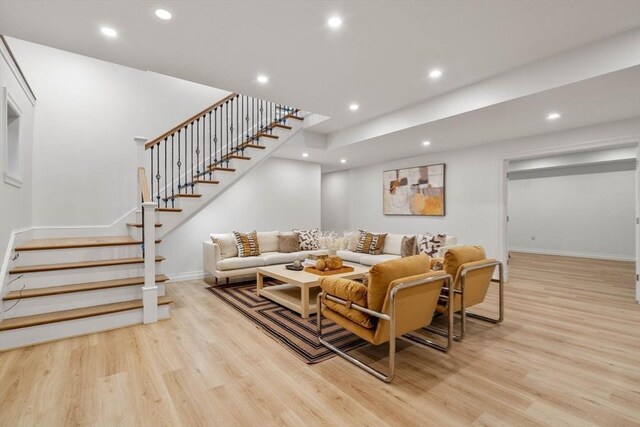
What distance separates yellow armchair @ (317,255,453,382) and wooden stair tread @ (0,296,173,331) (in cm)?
225

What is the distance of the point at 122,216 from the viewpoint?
16.4 ft

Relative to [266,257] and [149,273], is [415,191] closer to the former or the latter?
[266,257]

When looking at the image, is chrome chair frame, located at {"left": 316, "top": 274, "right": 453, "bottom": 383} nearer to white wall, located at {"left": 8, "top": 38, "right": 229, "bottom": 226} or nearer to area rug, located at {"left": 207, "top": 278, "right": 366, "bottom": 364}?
area rug, located at {"left": 207, "top": 278, "right": 366, "bottom": 364}

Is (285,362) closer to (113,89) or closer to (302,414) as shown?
(302,414)

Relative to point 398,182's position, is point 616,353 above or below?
below

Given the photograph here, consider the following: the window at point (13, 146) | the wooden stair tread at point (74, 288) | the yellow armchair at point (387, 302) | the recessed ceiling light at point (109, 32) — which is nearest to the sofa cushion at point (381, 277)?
the yellow armchair at point (387, 302)

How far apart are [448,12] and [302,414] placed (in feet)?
10.3

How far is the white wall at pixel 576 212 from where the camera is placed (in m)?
7.57

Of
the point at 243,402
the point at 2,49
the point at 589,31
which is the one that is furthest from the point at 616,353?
the point at 2,49

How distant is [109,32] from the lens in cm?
263

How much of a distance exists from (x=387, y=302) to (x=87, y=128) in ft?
17.4

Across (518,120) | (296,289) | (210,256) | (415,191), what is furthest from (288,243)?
(518,120)

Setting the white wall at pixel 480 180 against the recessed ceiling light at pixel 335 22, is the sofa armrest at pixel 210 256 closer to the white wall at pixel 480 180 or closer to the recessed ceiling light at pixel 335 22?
the white wall at pixel 480 180

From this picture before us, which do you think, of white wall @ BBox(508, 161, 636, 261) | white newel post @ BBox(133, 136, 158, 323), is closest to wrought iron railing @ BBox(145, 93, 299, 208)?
white newel post @ BBox(133, 136, 158, 323)
